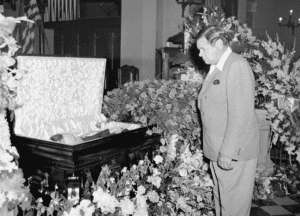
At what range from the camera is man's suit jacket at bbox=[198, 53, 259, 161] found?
80.4 inches

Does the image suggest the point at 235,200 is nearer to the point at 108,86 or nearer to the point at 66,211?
the point at 66,211

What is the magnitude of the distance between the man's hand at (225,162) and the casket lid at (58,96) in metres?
1.18

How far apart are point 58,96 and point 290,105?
2026 mm

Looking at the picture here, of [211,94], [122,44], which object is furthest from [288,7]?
[211,94]

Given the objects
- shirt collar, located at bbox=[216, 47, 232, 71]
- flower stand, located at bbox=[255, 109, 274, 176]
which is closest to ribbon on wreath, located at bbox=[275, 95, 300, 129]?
flower stand, located at bbox=[255, 109, 274, 176]

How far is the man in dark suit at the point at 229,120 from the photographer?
6.72 feet

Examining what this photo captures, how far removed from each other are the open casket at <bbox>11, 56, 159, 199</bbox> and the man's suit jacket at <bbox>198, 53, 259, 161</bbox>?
0.56m

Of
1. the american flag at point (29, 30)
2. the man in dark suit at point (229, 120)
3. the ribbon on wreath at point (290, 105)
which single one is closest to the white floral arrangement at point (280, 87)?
the ribbon on wreath at point (290, 105)

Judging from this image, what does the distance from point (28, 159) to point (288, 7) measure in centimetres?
848

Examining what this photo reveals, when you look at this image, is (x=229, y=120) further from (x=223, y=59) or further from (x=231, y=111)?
(x=223, y=59)

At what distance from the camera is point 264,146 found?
3668 mm

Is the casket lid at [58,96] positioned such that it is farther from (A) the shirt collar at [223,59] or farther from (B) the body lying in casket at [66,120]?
(A) the shirt collar at [223,59]

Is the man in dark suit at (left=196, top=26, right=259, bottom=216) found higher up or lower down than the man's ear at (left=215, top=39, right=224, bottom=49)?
lower down

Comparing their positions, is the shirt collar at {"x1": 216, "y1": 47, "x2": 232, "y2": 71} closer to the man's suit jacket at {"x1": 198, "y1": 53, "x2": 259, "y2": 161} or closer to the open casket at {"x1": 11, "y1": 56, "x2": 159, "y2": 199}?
the man's suit jacket at {"x1": 198, "y1": 53, "x2": 259, "y2": 161}
